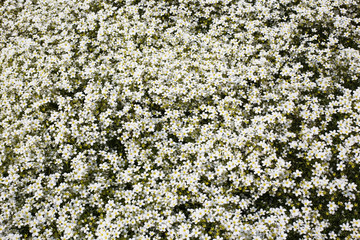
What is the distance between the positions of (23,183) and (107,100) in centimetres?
296

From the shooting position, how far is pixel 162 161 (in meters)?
6.92

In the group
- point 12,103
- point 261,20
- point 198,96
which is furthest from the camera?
point 261,20

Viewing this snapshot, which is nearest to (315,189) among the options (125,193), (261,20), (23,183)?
(125,193)

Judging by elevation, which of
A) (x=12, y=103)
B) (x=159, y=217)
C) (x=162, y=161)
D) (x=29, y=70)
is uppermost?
(x=29, y=70)

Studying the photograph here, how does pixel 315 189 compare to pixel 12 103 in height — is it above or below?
below

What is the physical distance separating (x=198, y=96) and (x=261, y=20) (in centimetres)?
361

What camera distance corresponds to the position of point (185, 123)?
730 cm

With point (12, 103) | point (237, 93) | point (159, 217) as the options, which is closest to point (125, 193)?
point (159, 217)

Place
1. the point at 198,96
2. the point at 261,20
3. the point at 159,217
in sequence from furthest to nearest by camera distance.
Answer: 1. the point at 261,20
2. the point at 198,96
3. the point at 159,217

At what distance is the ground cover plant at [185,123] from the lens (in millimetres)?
6125

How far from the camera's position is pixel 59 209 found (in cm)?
636

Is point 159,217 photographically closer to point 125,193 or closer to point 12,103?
point 125,193

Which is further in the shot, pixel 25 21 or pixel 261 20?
pixel 25 21

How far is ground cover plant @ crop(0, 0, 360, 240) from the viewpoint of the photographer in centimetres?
612
